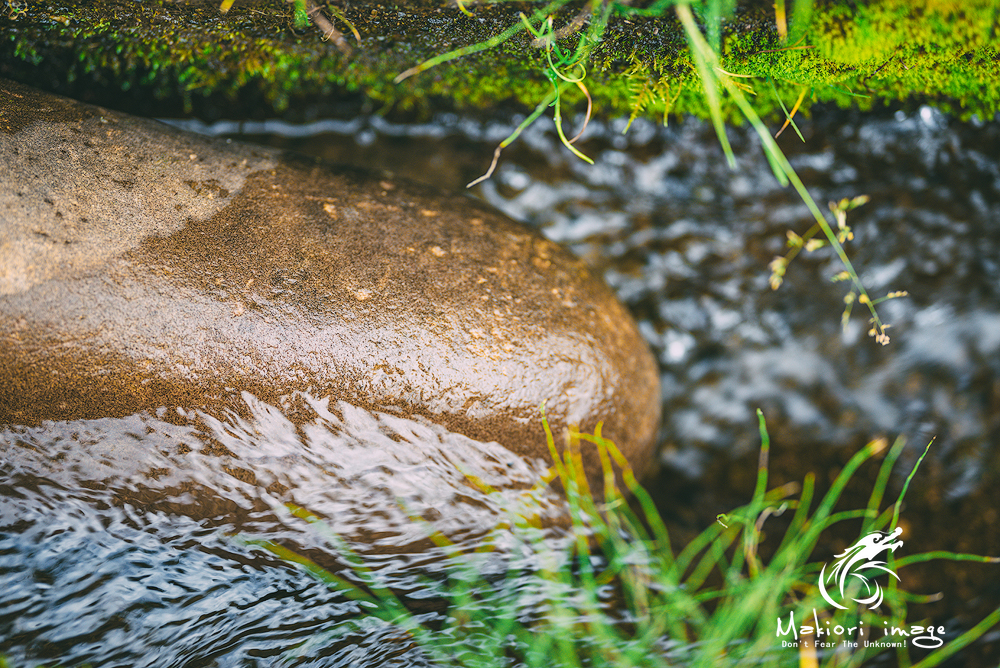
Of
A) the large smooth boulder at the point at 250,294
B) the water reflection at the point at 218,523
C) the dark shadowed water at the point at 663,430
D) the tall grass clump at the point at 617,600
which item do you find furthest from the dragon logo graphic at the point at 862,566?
the water reflection at the point at 218,523

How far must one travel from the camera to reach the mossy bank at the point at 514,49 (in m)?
1.66

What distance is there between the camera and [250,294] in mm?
1664

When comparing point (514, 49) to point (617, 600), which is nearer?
point (514, 49)

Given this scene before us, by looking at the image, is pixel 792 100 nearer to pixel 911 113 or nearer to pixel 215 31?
pixel 911 113

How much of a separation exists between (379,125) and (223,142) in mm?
872

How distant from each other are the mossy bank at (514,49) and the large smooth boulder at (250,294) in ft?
1.04

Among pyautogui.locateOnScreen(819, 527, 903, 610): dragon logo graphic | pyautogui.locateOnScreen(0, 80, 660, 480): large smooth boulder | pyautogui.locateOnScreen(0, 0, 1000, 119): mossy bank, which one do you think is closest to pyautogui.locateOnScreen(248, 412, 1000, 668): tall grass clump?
pyautogui.locateOnScreen(819, 527, 903, 610): dragon logo graphic

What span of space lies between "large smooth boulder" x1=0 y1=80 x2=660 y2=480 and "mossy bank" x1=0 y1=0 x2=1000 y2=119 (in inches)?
12.5

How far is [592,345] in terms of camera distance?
1958 mm

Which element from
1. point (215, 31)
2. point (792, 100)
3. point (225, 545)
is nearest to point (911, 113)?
point (792, 100)

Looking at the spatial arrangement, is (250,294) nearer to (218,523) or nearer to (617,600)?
(218,523)

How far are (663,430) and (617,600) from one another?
2.80 ft

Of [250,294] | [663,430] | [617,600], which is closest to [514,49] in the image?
[250,294]

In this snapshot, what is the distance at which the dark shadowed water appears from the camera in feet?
5.65
